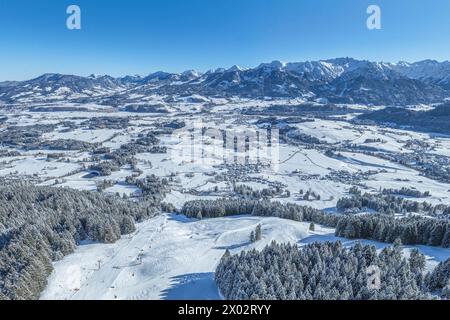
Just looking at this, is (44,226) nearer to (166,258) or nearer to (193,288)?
(166,258)

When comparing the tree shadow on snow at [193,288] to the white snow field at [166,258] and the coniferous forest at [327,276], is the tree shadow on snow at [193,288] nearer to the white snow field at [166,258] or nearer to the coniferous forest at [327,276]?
the white snow field at [166,258]

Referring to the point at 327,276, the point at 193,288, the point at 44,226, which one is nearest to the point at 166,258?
the point at 193,288

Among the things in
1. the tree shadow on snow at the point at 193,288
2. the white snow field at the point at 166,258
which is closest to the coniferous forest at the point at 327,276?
the tree shadow on snow at the point at 193,288

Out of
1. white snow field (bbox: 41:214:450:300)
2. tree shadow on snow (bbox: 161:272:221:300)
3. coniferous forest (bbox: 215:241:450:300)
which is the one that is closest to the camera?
coniferous forest (bbox: 215:241:450:300)

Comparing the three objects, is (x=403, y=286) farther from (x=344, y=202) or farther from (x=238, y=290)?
(x=344, y=202)

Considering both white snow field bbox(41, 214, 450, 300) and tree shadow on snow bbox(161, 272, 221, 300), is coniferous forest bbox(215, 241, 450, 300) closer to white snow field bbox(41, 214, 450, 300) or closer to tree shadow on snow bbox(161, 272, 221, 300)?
tree shadow on snow bbox(161, 272, 221, 300)

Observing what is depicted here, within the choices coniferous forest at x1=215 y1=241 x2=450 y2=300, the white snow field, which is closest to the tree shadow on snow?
the white snow field

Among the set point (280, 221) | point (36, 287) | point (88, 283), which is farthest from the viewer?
point (280, 221)
